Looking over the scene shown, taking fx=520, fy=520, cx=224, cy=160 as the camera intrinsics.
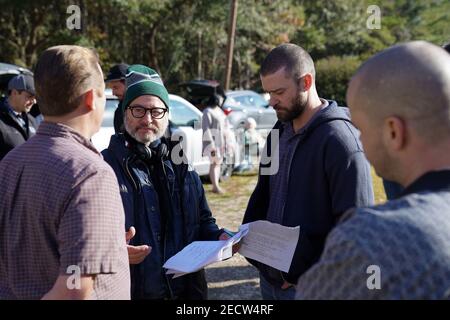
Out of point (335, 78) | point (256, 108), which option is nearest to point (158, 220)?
point (256, 108)

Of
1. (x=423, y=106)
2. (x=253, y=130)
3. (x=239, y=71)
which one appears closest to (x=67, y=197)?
(x=423, y=106)

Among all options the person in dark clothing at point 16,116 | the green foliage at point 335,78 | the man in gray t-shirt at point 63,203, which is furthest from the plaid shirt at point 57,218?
the green foliage at point 335,78

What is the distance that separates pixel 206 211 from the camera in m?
2.88

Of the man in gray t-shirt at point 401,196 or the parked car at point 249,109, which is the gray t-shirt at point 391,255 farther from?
the parked car at point 249,109

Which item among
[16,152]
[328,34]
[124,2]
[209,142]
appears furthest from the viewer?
[328,34]

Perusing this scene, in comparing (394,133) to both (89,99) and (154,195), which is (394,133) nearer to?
(89,99)

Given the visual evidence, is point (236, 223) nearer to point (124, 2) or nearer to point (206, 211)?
point (206, 211)

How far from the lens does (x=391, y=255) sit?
1.11 meters

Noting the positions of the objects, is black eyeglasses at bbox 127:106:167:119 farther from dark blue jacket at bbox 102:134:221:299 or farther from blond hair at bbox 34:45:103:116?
blond hair at bbox 34:45:103:116

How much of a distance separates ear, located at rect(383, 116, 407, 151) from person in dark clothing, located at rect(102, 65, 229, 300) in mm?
1397

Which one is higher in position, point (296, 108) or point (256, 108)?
point (296, 108)

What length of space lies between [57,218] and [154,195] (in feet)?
3.29

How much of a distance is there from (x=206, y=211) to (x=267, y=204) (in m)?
0.34
